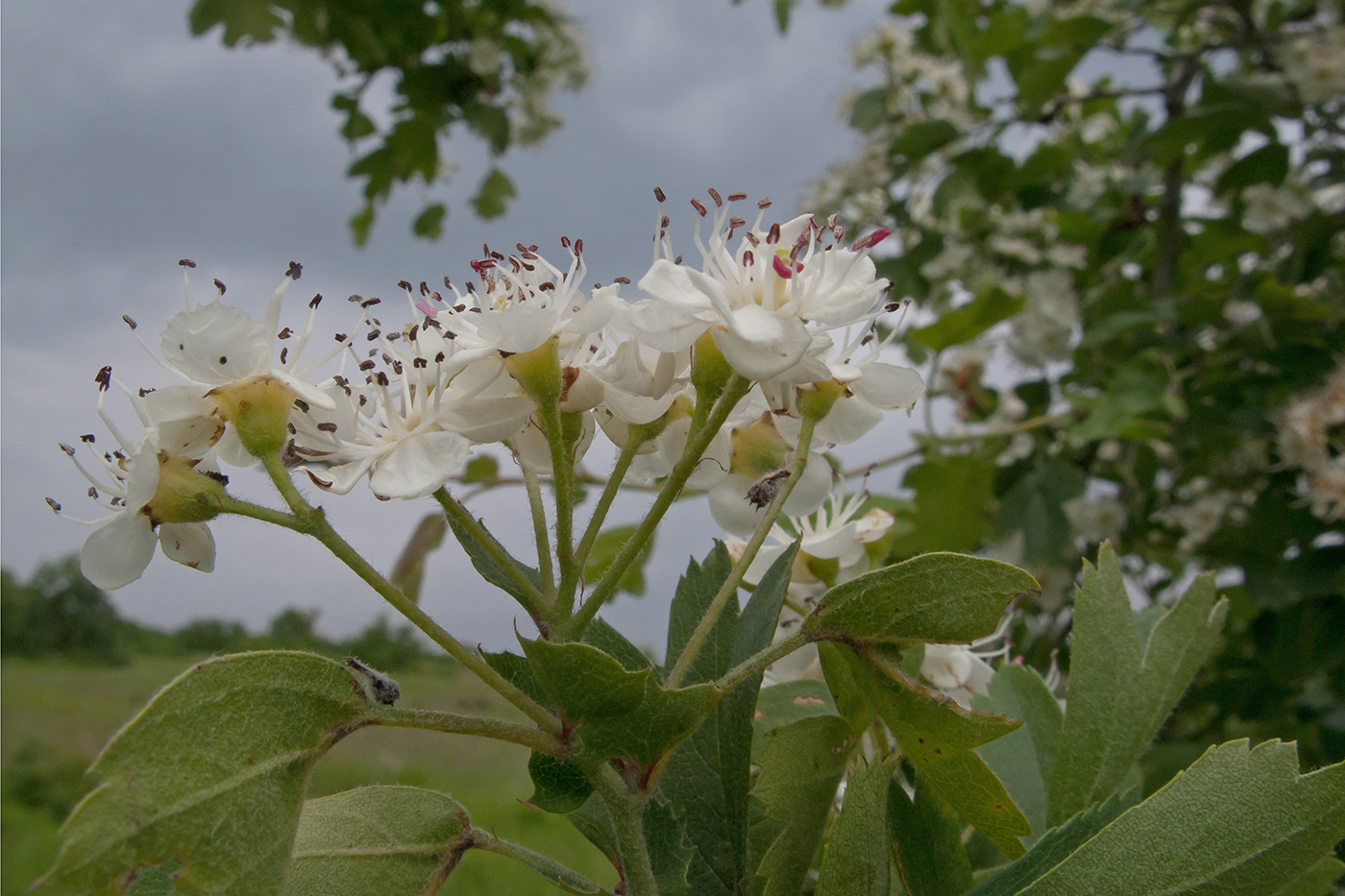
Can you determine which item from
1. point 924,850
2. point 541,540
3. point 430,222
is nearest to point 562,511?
point 541,540

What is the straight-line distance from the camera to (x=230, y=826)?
352 millimetres

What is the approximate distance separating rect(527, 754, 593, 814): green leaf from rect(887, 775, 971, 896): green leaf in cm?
17

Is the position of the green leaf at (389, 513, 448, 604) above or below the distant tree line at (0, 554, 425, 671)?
below

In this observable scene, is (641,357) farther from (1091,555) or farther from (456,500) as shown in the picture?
(1091,555)

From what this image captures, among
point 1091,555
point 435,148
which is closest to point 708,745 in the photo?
point 1091,555

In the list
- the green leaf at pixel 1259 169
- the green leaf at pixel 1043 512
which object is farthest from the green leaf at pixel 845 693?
the green leaf at pixel 1259 169

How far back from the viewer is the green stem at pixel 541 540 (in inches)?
17.8

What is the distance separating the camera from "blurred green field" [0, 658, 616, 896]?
199 centimetres

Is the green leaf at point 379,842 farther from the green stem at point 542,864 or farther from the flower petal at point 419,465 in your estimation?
the flower petal at point 419,465

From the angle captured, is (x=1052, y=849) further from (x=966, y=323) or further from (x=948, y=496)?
(x=948, y=496)

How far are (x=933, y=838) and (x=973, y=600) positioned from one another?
0.15 meters

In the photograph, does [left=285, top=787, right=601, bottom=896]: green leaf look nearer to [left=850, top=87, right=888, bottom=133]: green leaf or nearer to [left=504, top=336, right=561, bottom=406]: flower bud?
[left=504, top=336, right=561, bottom=406]: flower bud

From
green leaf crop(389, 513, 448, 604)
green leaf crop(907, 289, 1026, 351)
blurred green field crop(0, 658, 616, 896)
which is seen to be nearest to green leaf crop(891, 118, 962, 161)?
green leaf crop(907, 289, 1026, 351)

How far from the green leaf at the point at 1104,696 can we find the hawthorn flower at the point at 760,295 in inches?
9.1
